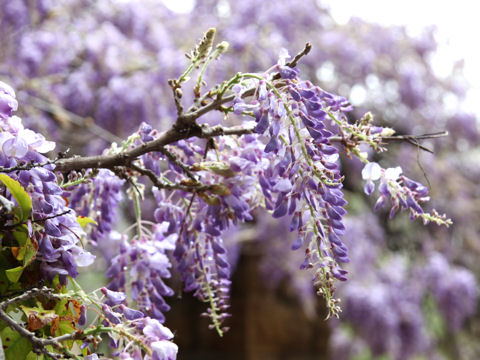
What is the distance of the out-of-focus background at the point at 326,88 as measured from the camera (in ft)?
9.99

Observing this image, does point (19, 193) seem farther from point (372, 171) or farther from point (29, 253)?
point (372, 171)

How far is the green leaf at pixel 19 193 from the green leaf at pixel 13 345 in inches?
4.9

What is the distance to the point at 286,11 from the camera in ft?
12.3

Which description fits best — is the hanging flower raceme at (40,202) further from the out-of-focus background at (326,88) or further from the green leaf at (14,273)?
the out-of-focus background at (326,88)

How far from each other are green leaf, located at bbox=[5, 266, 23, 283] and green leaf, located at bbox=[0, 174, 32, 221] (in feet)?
0.19

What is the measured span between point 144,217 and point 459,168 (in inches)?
96.9

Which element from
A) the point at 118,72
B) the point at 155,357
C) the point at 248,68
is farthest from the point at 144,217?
the point at 155,357

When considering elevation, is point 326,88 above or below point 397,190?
above

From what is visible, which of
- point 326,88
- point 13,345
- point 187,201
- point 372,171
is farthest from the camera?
point 326,88

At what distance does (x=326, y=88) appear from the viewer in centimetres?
368

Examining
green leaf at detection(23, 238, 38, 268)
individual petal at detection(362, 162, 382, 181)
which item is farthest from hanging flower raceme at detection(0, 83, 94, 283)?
individual petal at detection(362, 162, 382, 181)

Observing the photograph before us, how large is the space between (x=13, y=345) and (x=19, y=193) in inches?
6.2

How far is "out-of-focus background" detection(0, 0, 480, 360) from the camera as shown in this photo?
304 cm

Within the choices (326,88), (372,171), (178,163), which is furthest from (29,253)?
(326,88)
